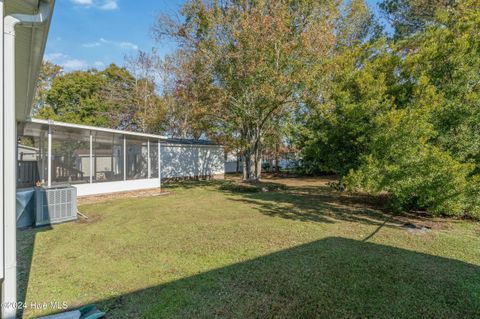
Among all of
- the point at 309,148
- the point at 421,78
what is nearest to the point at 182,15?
the point at 309,148

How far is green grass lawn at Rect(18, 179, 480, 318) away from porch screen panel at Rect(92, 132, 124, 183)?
3.31 meters

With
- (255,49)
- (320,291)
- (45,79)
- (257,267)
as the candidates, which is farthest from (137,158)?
(45,79)

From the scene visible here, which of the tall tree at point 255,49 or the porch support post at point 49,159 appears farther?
Answer: the tall tree at point 255,49

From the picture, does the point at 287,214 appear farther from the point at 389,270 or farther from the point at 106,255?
the point at 106,255

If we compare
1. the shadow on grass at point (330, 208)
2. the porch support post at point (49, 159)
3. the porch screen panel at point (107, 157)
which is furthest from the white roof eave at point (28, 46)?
the shadow on grass at point (330, 208)

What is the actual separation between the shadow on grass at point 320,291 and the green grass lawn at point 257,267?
0.04 feet

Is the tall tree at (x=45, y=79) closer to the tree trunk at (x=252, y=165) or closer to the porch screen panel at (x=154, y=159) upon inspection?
the porch screen panel at (x=154, y=159)

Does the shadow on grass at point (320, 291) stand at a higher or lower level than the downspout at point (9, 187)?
lower

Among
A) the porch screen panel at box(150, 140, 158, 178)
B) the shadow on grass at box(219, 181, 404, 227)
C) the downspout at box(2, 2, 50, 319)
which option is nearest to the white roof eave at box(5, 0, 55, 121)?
the downspout at box(2, 2, 50, 319)

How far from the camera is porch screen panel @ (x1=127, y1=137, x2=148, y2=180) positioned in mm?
10273

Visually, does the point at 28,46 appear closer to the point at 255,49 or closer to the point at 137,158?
the point at 137,158

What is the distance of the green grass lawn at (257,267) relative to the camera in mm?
2684

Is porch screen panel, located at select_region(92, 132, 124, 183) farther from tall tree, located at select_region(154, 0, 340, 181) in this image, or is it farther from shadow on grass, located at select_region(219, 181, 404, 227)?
tall tree, located at select_region(154, 0, 340, 181)

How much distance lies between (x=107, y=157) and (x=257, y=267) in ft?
25.9
